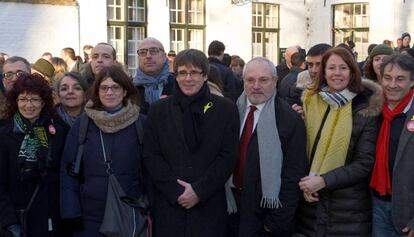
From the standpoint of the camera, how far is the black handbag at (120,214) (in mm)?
3625

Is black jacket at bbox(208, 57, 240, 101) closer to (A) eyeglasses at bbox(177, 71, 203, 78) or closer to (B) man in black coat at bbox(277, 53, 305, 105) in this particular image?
(B) man in black coat at bbox(277, 53, 305, 105)

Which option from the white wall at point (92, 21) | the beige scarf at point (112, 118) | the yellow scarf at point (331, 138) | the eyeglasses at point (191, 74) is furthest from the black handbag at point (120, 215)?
the white wall at point (92, 21)

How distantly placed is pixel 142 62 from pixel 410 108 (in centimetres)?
236

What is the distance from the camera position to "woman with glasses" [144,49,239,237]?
3.62m

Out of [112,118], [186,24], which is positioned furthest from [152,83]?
[186,24]

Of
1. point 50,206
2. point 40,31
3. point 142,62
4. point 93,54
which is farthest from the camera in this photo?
point 40,31

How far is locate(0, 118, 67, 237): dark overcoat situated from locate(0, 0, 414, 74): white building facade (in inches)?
344

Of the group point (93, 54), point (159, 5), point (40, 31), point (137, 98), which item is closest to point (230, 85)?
point (93, 54)

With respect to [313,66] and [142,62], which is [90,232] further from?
[313,66]

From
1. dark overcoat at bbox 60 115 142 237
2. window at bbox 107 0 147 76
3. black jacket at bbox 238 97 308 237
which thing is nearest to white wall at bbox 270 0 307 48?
window at bbox 107 0 147 76

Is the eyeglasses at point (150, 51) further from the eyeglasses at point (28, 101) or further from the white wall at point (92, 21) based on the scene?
the white wall at point (92, 21)

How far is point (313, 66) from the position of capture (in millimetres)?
4656

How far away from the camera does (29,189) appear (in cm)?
380

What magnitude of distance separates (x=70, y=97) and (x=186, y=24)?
431 inches
